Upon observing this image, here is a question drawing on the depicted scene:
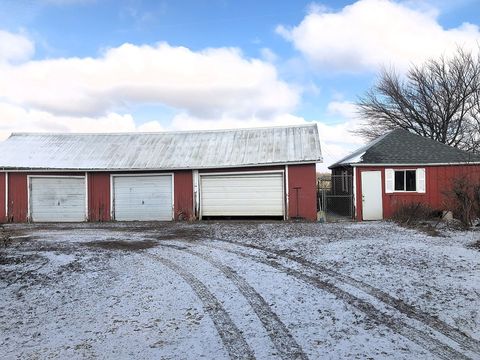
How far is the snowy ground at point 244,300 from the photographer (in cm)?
444

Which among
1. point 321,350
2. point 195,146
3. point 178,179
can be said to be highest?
point 195,146

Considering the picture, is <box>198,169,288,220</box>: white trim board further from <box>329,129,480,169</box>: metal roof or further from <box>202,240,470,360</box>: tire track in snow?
<box>202,240,470,360</box>: tire track in snow

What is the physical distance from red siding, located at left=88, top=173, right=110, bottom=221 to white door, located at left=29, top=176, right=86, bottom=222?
420mm

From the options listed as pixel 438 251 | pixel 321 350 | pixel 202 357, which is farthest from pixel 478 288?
pixel 202 357

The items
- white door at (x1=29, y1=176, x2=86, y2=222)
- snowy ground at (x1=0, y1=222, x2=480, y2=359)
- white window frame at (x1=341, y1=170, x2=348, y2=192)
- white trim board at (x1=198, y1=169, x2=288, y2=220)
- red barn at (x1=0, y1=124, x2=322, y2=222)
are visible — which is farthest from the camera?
white window frame at (x1=341, y1=170, x2=348, y2=192)

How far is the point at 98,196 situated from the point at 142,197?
2046 millimetres

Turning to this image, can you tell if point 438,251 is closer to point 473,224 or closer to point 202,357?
point 473,224

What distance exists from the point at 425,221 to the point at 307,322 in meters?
11.6

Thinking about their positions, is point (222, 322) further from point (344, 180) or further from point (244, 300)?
point (344, 180)

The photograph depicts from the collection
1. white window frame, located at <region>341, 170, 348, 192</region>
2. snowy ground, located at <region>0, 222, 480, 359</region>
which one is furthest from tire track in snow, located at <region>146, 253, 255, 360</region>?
white window frame, located at <region>341, 170, 348, 192</region>

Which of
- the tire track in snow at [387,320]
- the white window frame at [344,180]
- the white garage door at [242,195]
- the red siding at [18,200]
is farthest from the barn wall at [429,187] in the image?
the red siding at [18,200]

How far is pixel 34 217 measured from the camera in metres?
18.8

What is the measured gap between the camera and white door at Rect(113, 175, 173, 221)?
1858cm

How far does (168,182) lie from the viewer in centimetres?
1861
